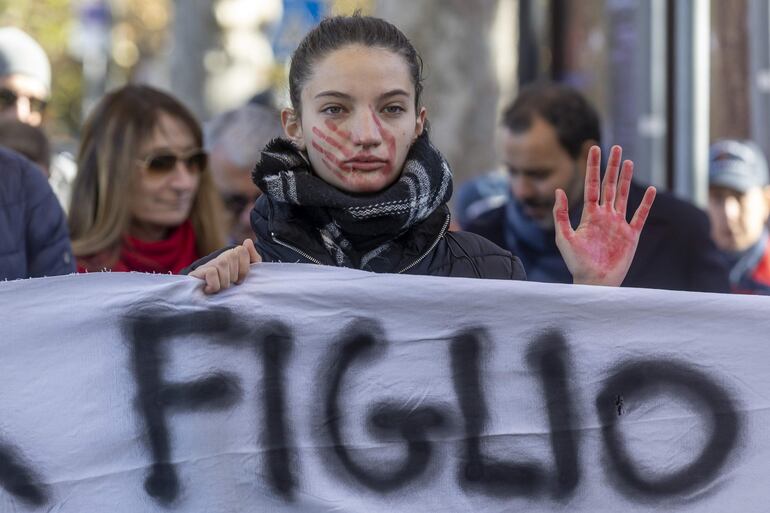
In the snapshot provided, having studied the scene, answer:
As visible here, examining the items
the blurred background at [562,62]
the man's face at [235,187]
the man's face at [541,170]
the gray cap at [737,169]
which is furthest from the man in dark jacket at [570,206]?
the gray cap at [737,169]

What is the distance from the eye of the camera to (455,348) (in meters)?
3.32

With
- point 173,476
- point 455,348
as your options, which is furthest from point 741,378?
point 173,476

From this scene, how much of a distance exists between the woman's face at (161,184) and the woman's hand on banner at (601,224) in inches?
73.3

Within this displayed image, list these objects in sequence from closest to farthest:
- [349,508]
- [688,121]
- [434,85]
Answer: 1. [349,508]
2. [688,121]
3. [434,85]

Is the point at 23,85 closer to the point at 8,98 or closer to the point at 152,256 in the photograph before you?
the point at 8,98

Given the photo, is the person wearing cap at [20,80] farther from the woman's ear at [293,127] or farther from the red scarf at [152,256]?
the woman's ear at [293,127]

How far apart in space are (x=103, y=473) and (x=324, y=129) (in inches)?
32.4

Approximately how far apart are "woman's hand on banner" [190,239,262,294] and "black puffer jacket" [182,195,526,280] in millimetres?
72

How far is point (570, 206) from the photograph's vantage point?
5316 millimetres

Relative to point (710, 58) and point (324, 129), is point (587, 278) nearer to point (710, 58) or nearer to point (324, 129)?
point (324, 129)

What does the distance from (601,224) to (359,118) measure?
0.53m

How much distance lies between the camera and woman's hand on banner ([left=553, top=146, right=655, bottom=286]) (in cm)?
326

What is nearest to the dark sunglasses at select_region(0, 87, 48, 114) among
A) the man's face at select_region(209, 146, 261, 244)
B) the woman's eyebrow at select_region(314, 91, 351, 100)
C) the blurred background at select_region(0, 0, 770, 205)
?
the blurred background at select_region(0, 0, 770, 205)

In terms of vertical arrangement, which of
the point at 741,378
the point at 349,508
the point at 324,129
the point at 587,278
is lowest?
the point at 349,508
